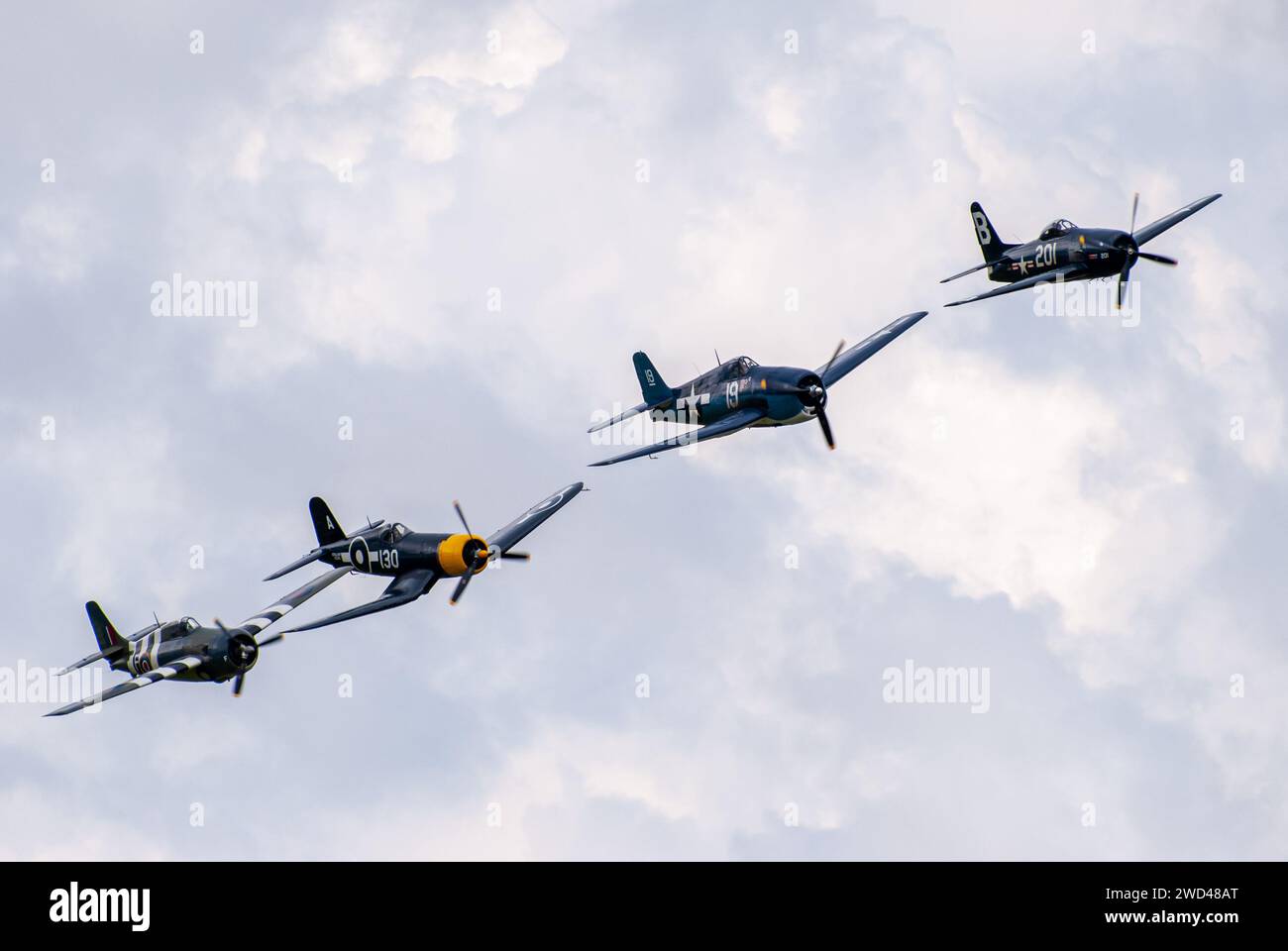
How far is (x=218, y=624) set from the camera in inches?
2251

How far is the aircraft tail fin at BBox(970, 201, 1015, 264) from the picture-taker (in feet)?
257

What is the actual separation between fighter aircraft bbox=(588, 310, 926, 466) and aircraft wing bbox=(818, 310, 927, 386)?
0.13ft

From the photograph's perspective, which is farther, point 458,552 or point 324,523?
point 324,523

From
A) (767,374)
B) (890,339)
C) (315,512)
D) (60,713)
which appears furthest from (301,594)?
(890,339)

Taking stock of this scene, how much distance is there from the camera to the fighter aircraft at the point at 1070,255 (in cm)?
7212

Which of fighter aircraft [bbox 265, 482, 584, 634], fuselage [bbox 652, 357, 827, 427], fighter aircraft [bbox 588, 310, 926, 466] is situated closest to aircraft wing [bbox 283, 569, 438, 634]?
fighter aircraft [bbox 265, 482, 584, 634]

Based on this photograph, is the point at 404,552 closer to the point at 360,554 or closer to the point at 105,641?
the point at 360,554

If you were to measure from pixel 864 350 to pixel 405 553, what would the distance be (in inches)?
835

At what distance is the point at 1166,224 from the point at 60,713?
4790 centimetres

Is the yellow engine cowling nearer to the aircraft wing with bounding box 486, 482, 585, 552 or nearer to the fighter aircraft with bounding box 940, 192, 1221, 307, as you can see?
the aircraft wing with bounding box 486, 482, 585, 552

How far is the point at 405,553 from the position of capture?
6003 centimetres

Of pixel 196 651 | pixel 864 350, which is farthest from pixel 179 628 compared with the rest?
pixel 864 350

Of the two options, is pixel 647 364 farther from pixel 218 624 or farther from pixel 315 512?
pixel 218 624

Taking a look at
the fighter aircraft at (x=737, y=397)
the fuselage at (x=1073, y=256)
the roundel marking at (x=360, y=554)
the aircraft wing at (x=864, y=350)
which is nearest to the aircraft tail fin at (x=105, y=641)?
the roundel marking at (x=360, y=554)
